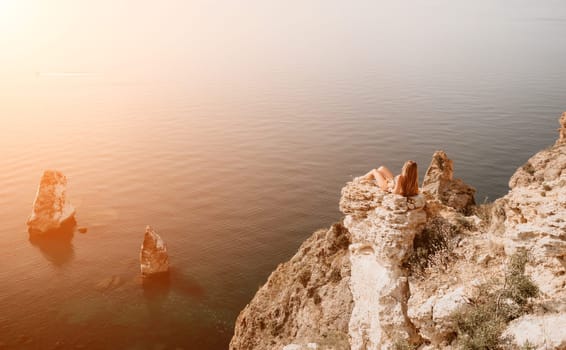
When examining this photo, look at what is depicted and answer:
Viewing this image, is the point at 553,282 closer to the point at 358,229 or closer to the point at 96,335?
the point at 358,229

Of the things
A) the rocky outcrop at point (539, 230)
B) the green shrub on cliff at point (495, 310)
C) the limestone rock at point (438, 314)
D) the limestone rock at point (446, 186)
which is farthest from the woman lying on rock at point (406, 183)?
the limestone rock at point (446, 186)

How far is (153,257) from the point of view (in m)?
A: 49.9

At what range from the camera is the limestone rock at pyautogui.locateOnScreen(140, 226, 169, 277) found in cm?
4891

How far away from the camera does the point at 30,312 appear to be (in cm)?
4425

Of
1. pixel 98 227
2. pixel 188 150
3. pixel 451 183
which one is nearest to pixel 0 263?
pixel 98 227

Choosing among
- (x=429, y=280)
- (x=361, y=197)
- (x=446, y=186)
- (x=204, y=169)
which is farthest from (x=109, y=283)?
(x=429, y=280)

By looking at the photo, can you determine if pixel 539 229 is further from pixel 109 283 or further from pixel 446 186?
pixel 109 283

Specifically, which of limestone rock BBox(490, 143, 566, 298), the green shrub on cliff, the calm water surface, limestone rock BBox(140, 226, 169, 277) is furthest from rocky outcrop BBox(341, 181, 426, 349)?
limestone rock BBox(140, 226, 169, 277)

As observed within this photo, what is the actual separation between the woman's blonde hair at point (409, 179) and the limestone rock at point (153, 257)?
130 ft

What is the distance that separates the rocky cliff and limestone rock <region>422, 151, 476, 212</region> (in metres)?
14.4

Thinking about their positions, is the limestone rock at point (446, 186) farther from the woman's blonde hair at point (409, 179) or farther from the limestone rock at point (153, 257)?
the limestone rock at point (153, 257)

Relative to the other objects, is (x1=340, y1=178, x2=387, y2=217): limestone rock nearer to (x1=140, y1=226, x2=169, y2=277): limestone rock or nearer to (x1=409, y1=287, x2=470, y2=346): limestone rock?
(x1=409, y1=287, x2=470, y2=346): limestone rock

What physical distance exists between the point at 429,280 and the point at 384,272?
→ 6.47ft

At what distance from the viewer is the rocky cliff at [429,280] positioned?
1180cm
